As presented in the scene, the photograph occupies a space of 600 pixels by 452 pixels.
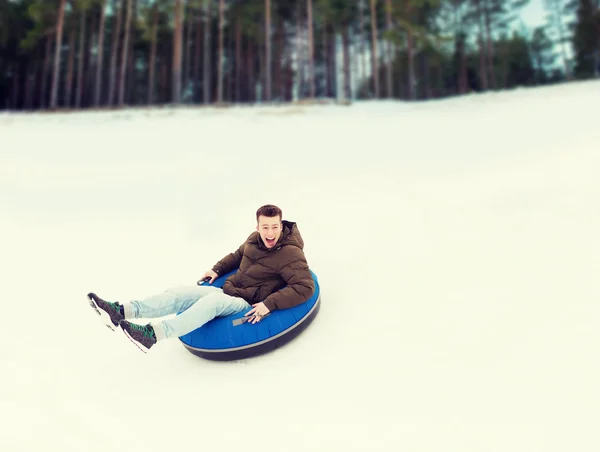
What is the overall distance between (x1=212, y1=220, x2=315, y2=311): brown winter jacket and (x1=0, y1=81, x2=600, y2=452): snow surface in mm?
402

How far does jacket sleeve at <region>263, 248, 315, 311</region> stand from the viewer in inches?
116

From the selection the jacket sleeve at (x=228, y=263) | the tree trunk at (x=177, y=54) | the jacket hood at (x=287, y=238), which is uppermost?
the tree trunk at (x=177, y=54)

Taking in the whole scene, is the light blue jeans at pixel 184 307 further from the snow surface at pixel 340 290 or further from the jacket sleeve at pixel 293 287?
the snow surface at pixel 340 290

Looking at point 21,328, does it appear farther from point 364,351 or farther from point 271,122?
point 271,122

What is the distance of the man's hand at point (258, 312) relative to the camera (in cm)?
288

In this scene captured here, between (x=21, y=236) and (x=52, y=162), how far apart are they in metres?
2.70

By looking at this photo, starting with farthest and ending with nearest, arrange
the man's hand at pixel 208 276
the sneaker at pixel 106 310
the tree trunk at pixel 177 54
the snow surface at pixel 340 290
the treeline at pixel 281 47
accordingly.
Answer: the treeline at pixel 281 47
the tree trunk at pixel 177 54
the man's hand at pixel 208 276
the sneaker at pixel 106 310
the snow surface at pixel 340 290

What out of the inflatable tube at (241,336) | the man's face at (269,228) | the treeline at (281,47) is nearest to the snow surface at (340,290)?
the inflatable tube at (241,336)

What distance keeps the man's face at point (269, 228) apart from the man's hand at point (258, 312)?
550 millimetres

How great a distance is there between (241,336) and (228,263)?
2.93ft

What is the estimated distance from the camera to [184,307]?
3.13 m

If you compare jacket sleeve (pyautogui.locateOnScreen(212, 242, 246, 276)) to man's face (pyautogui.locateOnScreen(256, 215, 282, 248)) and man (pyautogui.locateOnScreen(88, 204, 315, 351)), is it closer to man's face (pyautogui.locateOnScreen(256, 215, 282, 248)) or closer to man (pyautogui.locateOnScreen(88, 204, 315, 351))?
man (pyautogui.locateOnScreen(88, 204, 315, 351))

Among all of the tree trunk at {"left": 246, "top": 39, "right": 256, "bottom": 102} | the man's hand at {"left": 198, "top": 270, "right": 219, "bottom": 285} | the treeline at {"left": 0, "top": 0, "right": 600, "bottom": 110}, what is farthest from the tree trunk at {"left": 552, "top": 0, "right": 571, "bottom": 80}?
the man's hand at {"left": 198, "top": 270, "right": 219, "bottom": 285}

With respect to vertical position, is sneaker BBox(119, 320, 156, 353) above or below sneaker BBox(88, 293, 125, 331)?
below
